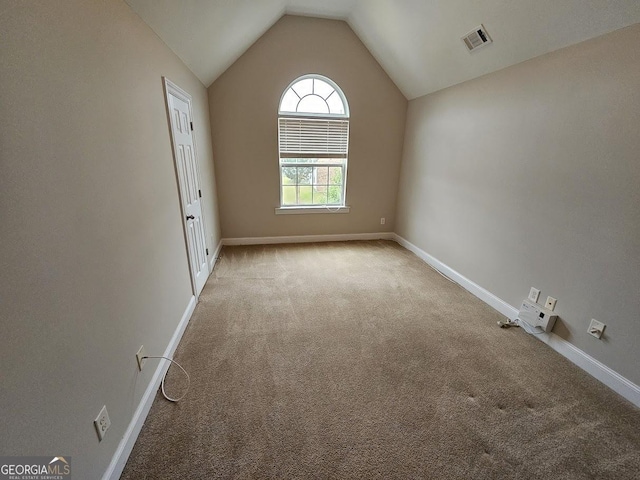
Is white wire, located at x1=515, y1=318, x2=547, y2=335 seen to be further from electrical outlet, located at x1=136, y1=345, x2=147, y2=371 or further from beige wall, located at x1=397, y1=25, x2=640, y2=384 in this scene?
electrical outlet, located at x1=136, y1=345, x2=147, y2=371

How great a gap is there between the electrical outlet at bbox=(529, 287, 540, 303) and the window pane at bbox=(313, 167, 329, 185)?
2.97 meters

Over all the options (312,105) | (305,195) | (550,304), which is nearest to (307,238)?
(305,195)

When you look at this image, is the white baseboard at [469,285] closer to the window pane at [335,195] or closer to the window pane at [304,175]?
→ the window pane at [335,195]

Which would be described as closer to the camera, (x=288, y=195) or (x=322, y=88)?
(x=322, y=88)

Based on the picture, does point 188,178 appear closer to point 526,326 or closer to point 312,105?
point 312,105

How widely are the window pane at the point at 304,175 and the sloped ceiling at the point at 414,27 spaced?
5.35 feet

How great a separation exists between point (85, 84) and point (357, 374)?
2130 millimetres

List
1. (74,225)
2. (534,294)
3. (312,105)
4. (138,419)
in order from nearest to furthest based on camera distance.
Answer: (74,225)
(138,419)
(534,294)
(312,105)

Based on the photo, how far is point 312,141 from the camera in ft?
13.5

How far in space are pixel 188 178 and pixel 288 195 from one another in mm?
1837

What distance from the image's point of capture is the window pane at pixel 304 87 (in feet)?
12.9

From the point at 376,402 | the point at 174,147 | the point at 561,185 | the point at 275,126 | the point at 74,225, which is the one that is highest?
the point at 275,126

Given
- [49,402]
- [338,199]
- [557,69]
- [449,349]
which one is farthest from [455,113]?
[49,402]

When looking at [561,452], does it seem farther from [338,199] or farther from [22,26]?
[338,199]
